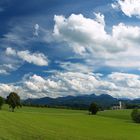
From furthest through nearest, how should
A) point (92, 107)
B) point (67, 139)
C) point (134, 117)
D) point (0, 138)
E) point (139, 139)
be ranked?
point (92, 107) < point (134, 117) < point (139, 139) < point (67, 139) < point (0, 138)

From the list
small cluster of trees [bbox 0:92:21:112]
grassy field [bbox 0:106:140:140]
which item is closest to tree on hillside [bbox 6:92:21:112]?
small cluster of trees [bbox 0:92:21:112]

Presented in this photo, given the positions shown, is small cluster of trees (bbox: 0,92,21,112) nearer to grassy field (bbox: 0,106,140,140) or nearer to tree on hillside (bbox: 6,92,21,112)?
tree on hillside (bbox: 6,92,21,112)

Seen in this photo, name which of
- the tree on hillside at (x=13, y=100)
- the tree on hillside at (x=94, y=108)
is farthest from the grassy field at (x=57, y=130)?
the tree on hillside at (x=94, y=108)

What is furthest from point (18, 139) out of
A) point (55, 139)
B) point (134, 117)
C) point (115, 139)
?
point (134, 117)

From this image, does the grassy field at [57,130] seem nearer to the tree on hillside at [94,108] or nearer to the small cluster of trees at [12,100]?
the small cluster of trees at [12,100]

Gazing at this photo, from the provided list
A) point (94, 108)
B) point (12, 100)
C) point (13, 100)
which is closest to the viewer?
point (13, 100)

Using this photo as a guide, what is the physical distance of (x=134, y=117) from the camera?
427ft

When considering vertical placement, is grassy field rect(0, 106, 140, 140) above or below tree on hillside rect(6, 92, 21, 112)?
below

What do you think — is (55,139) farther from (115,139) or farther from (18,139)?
(115,139)

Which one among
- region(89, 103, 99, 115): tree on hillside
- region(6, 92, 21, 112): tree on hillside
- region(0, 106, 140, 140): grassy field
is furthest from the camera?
region(89, 103, 99, 115): tree on hillside

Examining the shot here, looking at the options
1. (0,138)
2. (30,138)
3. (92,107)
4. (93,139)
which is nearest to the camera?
(0,138)

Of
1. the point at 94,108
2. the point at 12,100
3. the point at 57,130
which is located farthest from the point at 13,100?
the point at 57,130

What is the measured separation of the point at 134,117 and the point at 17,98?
57.5 metres

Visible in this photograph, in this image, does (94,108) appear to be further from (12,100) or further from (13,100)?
(12,100)
